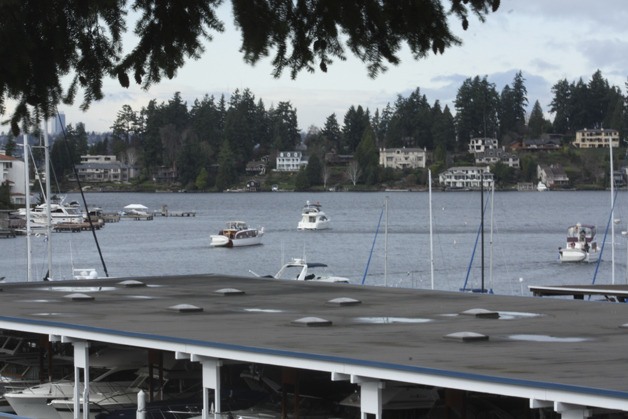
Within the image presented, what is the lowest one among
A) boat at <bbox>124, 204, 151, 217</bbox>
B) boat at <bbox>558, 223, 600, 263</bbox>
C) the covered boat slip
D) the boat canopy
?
boat at <bbox>124, 204, 151, 217</bbox>

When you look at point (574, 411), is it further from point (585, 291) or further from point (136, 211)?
point (136, 211)

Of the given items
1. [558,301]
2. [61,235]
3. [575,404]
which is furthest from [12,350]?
[61,235]

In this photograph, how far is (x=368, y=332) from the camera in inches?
944

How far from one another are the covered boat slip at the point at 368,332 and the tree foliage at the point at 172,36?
16.5ft

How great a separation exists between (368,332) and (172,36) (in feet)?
34.9

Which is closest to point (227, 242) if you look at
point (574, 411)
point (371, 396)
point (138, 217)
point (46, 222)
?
point (46, 222)

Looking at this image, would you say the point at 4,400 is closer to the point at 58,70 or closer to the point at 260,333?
the point at 260,333

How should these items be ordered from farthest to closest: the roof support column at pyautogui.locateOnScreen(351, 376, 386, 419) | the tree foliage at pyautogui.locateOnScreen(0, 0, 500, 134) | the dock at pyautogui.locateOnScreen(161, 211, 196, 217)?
the dock at pyautogui.locateOnScreen(161, 211, 196, 217) → the roof support column at pyautogui.locateOnScreen(351, 376, 386, 419) → the tree foliage at pyautogui.locateOnScreen(0, 0, 500, 134)

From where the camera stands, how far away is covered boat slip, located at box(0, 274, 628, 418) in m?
18.2

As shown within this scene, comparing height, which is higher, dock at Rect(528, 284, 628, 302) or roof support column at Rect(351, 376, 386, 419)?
roof support column at Rect(351, 376, 386, 419)

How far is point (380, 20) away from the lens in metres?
14.1

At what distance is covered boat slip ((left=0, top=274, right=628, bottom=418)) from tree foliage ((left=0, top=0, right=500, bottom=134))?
5.04m

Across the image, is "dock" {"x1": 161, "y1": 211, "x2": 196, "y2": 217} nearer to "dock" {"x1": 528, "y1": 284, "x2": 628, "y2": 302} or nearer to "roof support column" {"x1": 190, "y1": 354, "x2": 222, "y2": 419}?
"dock" {"x1": 528, "y1": 284, "x2": 628, "y2": 302}

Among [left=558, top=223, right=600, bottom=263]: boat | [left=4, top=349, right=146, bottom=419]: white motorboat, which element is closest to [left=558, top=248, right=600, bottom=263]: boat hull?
[left=558, top=223, right=600, bottom=263]: boat
